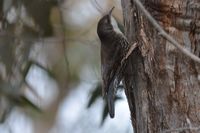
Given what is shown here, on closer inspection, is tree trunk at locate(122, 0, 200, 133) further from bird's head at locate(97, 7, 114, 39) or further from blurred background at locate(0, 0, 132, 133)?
blurred background at locate(0, 0, 132, 133)

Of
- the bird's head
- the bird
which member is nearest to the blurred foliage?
the bird's head

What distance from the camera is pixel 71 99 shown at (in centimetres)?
527

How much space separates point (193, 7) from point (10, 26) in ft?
6.67

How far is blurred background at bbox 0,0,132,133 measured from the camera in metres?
3.71

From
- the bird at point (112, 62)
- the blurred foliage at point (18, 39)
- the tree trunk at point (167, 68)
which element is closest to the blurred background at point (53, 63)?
the blurred foliage at point (18, 39)

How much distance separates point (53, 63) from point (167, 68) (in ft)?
8.15

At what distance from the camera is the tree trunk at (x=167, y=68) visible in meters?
1.92

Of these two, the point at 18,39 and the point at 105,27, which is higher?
the point at 105,27

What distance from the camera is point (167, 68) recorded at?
1.96 metres

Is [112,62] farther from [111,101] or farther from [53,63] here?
[53,63]

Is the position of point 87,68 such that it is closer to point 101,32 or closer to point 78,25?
point 78,25

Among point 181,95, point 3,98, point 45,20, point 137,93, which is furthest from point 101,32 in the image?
point 3,98

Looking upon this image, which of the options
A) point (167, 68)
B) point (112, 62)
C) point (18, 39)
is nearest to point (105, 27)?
point (112, 62)

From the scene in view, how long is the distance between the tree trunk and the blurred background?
1017 millimetres
